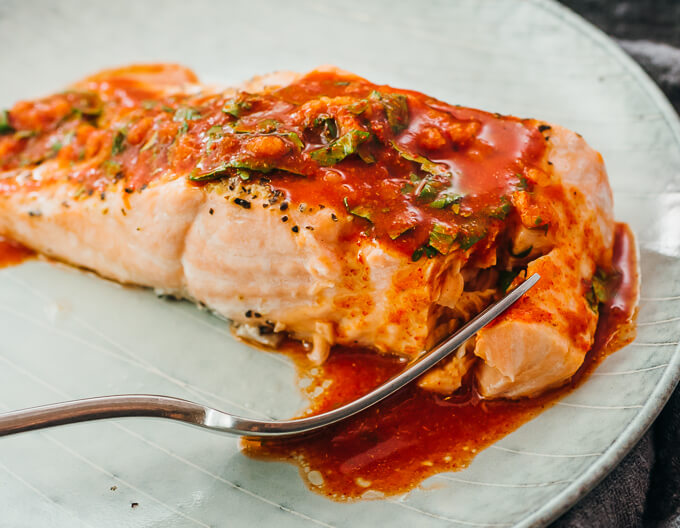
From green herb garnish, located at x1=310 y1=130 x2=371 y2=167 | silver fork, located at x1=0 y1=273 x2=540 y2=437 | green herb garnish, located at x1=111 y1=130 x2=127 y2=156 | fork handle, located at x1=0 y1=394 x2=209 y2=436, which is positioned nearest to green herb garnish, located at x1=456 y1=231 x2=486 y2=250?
silver fork, located at x1=0 y1=273 x2=540 y2=437

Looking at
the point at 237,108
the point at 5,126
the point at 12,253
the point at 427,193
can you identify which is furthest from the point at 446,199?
the point at 5,126

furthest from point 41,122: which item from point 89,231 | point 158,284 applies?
point 158,284

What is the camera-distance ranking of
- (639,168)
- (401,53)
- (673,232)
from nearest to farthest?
1. (673,232)
2. (639,168)
3. (401,53)

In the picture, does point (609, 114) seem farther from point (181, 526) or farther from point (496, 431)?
point (181, 526)

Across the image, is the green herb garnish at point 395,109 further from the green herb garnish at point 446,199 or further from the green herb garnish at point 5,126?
the green herb garnish at point 5,126

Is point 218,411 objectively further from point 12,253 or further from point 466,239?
point 12,253

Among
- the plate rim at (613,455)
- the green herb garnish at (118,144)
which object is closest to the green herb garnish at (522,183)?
the plate rim at (613,455)

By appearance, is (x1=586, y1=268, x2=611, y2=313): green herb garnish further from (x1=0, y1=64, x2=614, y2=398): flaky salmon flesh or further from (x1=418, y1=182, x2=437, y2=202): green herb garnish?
(x1=418, y1=182, x2=437, y2=202): green herb garnish
